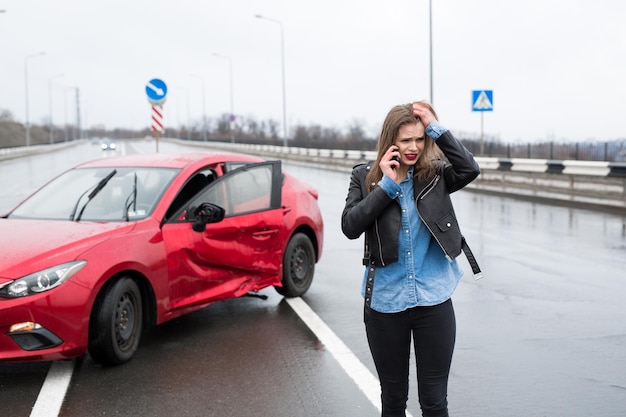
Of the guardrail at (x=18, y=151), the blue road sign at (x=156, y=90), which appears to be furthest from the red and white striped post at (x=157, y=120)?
the guardrail at (x=18, y=151)

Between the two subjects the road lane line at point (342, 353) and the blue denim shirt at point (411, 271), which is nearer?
the blue denim shirt at point (411, 271)

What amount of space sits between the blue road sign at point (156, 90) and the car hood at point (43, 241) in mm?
11436

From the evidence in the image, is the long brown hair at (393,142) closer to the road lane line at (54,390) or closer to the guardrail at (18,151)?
the road lane line at (54,390)

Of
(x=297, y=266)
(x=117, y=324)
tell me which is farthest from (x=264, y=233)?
(x=117, y=324)

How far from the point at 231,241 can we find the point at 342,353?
1.50 m

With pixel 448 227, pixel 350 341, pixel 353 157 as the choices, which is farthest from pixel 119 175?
pixel 353 157

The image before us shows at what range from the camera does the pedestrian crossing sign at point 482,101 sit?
2300 centimetres

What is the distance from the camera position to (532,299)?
7.29 m

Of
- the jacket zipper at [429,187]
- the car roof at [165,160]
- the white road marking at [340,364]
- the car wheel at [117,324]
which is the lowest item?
the white road marking at [340,364]

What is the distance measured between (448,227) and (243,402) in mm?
1967

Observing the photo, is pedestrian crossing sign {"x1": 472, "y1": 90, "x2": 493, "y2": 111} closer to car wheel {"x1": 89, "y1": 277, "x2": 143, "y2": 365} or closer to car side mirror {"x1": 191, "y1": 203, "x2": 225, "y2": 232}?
car side mirror {"x1": 191, "y1": 203, "x2": 225, "y2": 232}

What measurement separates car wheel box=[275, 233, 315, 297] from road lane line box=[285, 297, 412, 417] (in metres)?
0.13

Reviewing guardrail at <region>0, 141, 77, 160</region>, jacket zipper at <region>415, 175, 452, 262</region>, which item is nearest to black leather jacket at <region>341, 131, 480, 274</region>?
jacket zipper at <region>415, 175, 452, 262</region>

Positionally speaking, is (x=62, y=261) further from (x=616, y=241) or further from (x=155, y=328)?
(x=616, y=241)
